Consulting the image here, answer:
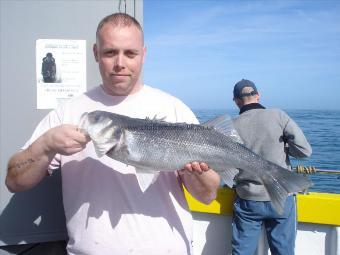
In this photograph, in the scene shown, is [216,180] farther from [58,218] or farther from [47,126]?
[58,218]

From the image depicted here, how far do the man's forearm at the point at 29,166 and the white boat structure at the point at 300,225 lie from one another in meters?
2.47

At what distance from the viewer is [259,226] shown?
15.2ft

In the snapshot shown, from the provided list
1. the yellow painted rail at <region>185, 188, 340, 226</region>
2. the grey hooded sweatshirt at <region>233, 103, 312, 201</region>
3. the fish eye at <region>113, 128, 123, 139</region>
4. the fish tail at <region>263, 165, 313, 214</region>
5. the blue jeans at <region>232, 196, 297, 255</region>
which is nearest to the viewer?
the fish eye at <region>113, 128, 123, 139</region>

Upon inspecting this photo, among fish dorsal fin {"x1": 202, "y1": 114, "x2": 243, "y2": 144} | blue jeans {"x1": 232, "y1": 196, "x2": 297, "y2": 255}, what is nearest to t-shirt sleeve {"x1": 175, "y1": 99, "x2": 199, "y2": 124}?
fish dorsal fin {"x1": 202, "y1": 114, "x2": 243, "y2": 144}

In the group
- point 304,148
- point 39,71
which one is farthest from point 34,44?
point 304,148

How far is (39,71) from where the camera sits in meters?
3.11

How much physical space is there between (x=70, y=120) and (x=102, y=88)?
337mm

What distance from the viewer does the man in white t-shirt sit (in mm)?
2195

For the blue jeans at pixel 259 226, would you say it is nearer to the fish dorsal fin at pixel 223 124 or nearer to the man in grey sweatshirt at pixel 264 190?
the man in grey sweatshirt at pixel 264 190

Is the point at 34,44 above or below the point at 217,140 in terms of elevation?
above

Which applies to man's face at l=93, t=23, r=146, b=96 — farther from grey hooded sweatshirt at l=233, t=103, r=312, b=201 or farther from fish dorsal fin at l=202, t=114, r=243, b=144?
grey hooded sweatshirt at l=233, t=103, r=312, b=201

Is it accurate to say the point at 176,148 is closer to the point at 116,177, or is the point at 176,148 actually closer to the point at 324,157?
the point at 116,177

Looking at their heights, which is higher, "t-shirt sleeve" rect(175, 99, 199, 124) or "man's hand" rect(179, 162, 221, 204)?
"t-shirt sleeve" rect(175, 99, 199, 124)

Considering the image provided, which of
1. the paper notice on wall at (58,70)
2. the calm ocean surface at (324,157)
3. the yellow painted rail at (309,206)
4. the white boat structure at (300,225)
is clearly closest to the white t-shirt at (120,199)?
the paper notice on wall at (58,70)
